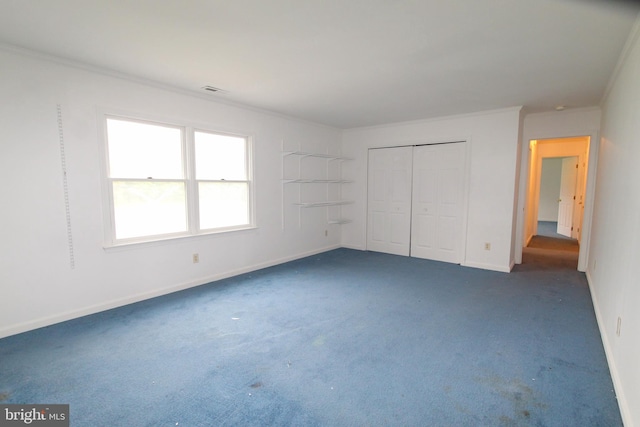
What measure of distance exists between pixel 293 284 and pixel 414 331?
5.81 ft

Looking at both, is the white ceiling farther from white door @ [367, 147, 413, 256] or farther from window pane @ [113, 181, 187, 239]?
white door @ [367, 147, 413, 256]

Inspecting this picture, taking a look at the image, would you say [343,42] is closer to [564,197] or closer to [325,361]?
[325,361]

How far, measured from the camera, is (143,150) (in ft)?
11.3

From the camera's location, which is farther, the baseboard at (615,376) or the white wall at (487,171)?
the white wall at (487,171)

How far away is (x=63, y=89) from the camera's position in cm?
283

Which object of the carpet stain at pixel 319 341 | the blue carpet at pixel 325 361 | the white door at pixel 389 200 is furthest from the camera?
the white door at pixel 389 200

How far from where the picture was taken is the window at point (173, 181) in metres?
3.27

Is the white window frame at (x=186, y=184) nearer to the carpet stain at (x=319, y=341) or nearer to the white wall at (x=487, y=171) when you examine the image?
the carpet stain at (x=319, y=341)

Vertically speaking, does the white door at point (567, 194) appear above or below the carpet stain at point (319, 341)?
above

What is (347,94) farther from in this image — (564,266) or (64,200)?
(564,266)

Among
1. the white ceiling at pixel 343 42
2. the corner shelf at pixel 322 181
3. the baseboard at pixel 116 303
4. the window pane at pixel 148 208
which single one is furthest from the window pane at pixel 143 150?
the corner shelf at pixel 322 181

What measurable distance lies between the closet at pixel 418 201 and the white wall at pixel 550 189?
715cm

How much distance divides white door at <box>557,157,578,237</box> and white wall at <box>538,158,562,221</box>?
2054mm

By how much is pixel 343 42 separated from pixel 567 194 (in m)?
8.23
